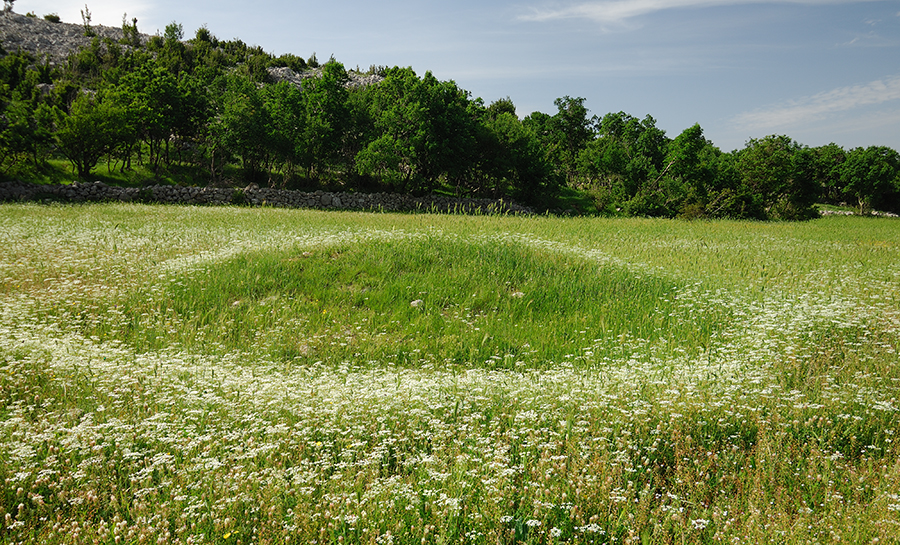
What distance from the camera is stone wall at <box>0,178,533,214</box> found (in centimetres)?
2912

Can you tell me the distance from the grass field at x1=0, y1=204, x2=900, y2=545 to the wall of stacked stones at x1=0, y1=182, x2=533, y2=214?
16.7m

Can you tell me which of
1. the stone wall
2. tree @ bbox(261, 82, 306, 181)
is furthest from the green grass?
tree @ bbox(261, 82, 306, 181)

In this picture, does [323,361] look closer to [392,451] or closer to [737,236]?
[392,451]

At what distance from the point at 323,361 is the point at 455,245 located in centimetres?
677

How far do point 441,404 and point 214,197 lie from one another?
32.2m

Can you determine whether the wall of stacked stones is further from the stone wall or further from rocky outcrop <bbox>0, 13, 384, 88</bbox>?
rocky outcrop <bbox>0, 13, 384, 88</bbox>

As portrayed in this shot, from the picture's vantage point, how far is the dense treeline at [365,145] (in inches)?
1325

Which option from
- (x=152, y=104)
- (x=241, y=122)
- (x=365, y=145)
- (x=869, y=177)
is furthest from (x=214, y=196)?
(x=869, y=177)

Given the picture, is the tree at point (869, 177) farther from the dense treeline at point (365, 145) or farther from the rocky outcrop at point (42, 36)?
the rocky outcrop at point (42, 36)

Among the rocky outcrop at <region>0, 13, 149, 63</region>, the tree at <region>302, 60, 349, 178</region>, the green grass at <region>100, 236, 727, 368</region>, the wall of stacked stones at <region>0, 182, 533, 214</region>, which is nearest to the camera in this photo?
the green grass at <region>100, 236, 727, 368</region>

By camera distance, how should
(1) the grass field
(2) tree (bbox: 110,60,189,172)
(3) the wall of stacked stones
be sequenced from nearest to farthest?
(1) the grass field < (3) the wall of stacked stones < (2) tree (bbox: 110,60,189,172)

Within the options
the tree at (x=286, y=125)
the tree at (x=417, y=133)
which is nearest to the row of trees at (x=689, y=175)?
the tree at (x=417, y=133)

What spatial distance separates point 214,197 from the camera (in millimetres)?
32469

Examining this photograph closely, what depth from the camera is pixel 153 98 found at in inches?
1438
